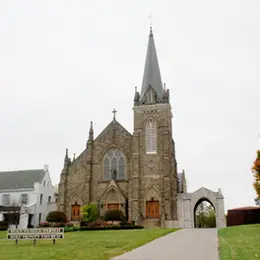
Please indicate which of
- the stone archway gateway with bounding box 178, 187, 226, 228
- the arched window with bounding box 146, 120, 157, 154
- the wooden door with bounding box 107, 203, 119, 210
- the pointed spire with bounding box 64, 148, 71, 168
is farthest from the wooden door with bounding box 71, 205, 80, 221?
the stone archway gateway with bounding box 178, 187, 226, 228

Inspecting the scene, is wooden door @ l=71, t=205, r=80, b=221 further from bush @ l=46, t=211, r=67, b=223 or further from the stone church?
bush @ l=46, t=211, r=67, b=223

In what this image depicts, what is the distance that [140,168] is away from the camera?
40906mm

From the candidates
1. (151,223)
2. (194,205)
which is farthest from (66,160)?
(194,205)

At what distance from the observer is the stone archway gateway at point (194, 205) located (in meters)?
38.5

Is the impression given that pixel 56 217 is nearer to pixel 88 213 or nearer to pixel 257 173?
pixel 88 213

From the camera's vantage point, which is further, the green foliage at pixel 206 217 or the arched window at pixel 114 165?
the green foliage at pixel 206 217

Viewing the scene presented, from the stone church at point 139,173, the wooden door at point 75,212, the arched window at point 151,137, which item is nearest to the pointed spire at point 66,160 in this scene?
the stone church at point 139,173

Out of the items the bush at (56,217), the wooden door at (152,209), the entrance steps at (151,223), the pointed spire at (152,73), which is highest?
the pointed spire at (152,73)

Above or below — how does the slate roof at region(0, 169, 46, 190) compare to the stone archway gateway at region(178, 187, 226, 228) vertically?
above

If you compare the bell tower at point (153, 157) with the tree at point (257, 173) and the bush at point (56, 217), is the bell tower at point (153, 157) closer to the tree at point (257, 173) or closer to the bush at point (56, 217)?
the bush at point (56, 217)

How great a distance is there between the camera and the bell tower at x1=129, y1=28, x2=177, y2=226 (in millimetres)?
39062

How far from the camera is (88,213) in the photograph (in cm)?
3872

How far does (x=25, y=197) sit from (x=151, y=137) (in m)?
20.2

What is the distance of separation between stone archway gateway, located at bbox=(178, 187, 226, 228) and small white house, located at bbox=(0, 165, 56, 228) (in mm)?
20315
